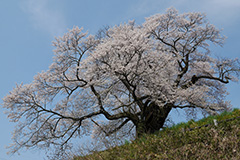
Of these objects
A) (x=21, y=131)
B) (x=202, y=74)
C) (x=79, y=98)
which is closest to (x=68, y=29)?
(x=79, y=98)

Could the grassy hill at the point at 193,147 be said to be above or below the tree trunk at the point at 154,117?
below

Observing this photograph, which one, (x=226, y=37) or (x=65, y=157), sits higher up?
(x=226, y=37)

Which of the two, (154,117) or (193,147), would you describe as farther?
(154,117)

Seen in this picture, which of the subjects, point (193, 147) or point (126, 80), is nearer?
point (193, 147)

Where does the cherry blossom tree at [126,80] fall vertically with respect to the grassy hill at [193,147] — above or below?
above

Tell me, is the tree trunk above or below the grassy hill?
above

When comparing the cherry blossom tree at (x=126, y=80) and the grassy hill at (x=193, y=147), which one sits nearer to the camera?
the grassy hill at (x=193, y=147)

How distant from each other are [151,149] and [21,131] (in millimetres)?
9178

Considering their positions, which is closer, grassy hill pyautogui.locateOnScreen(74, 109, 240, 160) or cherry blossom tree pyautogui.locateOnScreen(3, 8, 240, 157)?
grassy hill pyautogui.locateOnScreen(74, 109, 240, 160)

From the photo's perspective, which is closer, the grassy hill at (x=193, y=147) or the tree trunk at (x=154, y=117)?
the grassy hill at (x=193, y=147)

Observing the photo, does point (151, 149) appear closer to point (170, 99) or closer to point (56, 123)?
point (170, 99)

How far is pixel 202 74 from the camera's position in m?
16.4

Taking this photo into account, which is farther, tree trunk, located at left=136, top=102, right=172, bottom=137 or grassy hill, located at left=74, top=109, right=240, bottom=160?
tree trunk, located at left=136, top=102, right=172, bottom=137

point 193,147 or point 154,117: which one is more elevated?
point 154,117
